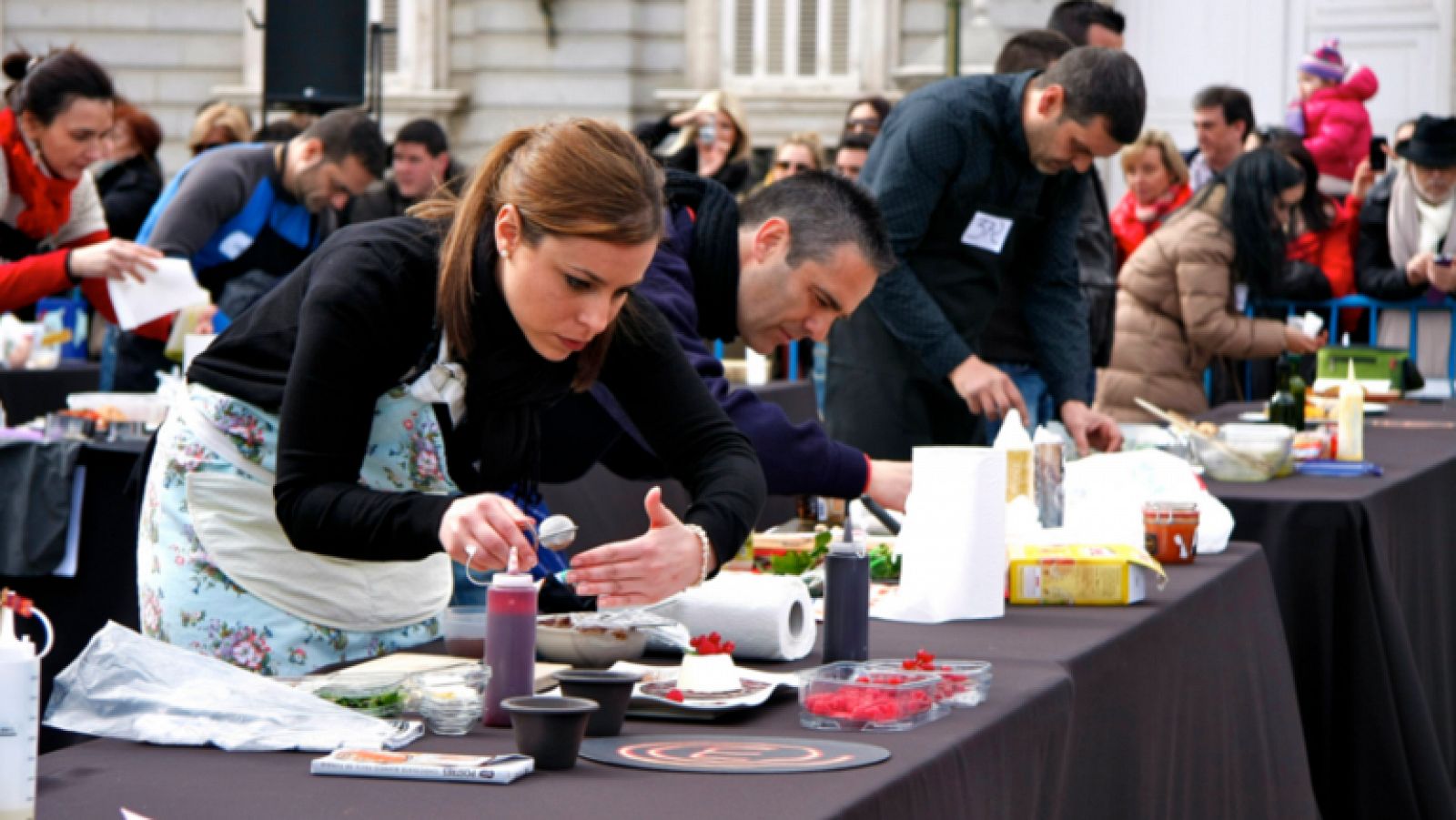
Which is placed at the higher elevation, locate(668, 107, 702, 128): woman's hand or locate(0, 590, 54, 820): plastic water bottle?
locate(668, 107, 702, 128): woman's hand

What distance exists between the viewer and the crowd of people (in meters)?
1.78

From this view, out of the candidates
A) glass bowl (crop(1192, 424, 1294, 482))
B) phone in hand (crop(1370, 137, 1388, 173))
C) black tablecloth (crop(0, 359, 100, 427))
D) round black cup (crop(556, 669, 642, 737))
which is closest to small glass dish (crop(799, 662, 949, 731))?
round black cup (crop(556, 669, 642, 737))

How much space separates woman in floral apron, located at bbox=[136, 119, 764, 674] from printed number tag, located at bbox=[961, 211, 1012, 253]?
4.96ft

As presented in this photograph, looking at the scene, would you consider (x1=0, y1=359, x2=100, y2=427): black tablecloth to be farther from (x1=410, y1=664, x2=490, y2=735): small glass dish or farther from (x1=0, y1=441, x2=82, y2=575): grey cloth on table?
(x1=410, y1=664, x2=490, y2=735): small glass dish

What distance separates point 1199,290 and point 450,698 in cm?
354

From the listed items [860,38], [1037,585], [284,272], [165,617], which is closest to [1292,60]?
[860,38]

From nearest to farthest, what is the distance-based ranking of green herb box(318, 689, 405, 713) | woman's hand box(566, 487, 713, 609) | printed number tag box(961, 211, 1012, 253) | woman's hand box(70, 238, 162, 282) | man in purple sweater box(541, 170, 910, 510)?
green herb box(318, 689, 405, 713) → woman's hand box(566, 487, 713, 609) → man in purple sweater box(541, 170, 910, 510) → printed number tag box(961, 211, 1012, 253) → woman's hand box(70, 238, 162, 282)

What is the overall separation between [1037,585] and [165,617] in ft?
3.36

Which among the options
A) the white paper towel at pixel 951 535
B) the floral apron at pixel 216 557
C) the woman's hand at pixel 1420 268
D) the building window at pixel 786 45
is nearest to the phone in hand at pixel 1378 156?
the woman's hand at pixel 1420 268

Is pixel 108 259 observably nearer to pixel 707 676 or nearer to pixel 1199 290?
pixel 707 676

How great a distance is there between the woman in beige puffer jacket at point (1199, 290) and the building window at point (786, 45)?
6.98 meters

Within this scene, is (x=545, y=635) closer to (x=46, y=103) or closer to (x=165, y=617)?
(x=165, y=617)

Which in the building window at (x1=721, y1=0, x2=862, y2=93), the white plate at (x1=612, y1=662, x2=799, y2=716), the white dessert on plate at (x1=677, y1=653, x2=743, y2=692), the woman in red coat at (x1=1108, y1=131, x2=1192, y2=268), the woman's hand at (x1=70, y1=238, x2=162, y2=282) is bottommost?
the white plate at (x1=612, y1=662, x2=799, y2=716)

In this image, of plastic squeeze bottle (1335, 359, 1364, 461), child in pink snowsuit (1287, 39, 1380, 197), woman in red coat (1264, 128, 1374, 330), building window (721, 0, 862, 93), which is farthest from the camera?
building window (721, 0, 862, 93)
